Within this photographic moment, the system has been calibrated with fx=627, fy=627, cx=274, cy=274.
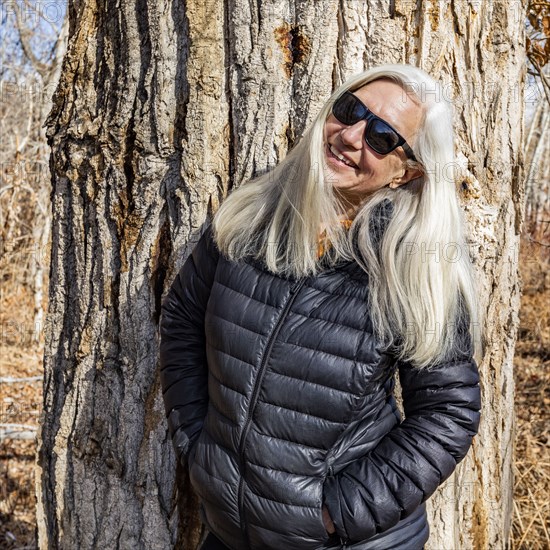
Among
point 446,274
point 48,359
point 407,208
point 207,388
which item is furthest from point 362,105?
point 48,359

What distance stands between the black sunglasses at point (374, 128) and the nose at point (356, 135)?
12mm

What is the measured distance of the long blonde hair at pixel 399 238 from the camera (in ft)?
5.53

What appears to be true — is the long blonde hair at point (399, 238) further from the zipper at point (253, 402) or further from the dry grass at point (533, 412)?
the dry grass at point (533, 412)

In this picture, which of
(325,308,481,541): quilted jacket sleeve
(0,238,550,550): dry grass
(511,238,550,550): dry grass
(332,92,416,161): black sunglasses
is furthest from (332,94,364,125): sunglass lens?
(0,238,550,550): dry grass

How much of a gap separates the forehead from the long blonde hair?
0.02 meters

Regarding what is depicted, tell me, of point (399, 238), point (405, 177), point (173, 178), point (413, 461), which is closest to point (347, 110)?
point (405, 177)

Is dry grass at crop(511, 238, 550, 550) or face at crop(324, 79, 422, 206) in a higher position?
face at crop(324, 79, 422, 206)

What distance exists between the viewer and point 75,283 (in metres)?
2.57

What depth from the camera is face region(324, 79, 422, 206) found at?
1.80 metres

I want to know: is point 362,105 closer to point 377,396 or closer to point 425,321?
point 425,321

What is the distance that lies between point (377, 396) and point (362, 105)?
0.83m

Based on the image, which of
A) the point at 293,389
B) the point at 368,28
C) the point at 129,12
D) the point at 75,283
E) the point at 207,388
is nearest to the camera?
the point at 293,389

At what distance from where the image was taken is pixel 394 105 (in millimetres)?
1807

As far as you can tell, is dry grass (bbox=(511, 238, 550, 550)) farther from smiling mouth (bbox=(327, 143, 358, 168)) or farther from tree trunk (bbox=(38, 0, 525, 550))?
smiling mouth (bbox=(327, 143, 358, 168))
